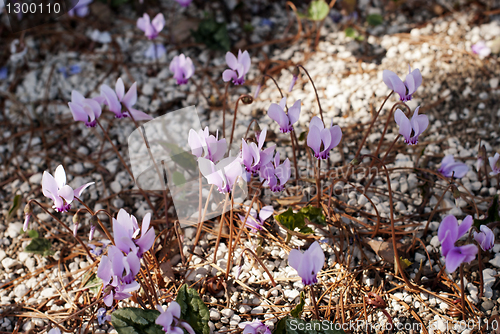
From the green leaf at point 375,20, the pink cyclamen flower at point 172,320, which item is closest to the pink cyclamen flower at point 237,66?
the pink cyclamen flower at point 172,320

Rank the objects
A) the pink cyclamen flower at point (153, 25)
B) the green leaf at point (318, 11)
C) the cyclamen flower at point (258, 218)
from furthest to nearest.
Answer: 1. the green leaf at point (318, 11)
2. the pink cyclamen flower at point (153, 25)
3. the cyclamen flower at point (258, 218)

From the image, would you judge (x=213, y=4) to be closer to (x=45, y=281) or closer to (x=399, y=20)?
(x=399, y=20)

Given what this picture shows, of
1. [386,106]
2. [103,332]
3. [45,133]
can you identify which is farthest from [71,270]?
[386,106]

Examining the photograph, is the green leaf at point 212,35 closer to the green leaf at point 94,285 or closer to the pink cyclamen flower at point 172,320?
the green leaf at point 94,285

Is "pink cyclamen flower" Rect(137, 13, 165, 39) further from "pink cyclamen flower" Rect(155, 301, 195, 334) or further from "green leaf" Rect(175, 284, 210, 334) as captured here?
"pink cyclamen flower" Rect(155, 301, 195, 334)

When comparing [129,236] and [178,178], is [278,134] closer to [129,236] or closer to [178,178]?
[178,178]

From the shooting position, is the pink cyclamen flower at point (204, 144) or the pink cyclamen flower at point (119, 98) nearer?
the pink cyclamen flower at point (204, 144)
